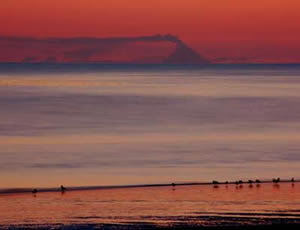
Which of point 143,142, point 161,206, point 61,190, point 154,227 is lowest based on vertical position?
→ point 154,227

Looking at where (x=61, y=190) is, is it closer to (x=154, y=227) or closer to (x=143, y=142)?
(x=154, y=227)

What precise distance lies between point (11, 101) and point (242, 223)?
195 feet

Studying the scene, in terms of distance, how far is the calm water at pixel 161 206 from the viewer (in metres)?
20.8

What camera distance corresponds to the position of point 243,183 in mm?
26984

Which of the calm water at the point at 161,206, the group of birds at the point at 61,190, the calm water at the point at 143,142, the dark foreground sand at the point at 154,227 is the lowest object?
the dark foreground sand at the point at 154,227

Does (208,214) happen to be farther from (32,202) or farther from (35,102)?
(35,102)

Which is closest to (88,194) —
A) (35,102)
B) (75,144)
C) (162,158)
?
(162,158)

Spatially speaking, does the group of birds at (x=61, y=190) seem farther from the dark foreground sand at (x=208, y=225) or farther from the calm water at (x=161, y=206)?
the dark foreground sand at (x=208, y=225)

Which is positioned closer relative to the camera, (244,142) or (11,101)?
(244,142)

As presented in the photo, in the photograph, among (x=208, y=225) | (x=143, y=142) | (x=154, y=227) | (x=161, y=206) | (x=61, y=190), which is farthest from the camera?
(x=143, y=142)

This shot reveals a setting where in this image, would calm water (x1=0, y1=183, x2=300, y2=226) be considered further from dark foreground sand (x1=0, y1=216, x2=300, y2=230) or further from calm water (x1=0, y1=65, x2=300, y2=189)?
calm water (x1=0, y1=65, x2=300, y2=189)

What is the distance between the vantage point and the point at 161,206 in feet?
74.8

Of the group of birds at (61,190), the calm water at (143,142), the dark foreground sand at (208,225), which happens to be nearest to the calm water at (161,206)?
the dark foreground sand at (208,225)

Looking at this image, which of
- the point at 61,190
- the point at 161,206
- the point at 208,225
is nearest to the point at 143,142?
the point at 61,190
